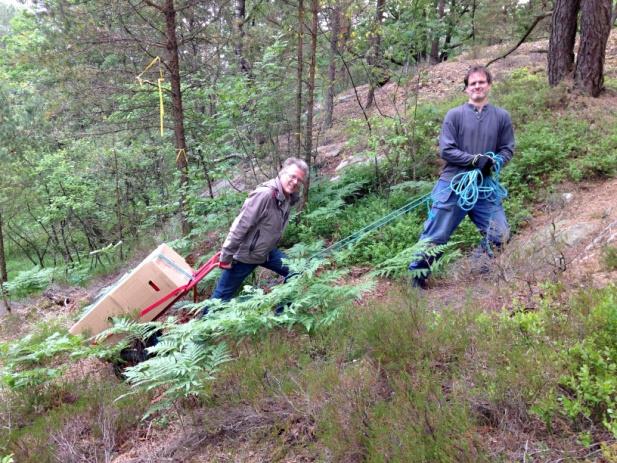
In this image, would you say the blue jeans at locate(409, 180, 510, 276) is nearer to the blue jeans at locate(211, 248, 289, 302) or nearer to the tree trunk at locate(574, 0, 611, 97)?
the blue jeans at locate(211, 248, 289, 302)

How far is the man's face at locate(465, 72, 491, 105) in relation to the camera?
4.23 metres

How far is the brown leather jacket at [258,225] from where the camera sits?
4.52 meters

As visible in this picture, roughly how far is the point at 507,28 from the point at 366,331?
52.6 ft

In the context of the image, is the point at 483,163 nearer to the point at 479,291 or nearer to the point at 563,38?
the point at 479,291

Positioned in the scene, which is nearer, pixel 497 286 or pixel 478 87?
pixel 497 286

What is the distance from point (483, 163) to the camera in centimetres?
430

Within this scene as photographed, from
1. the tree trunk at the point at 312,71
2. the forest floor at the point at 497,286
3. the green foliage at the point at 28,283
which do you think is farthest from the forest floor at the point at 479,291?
the green foliage at the point at 28,283

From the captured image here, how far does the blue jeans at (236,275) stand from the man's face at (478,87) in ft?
8.43

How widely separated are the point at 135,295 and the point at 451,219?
10.7ft

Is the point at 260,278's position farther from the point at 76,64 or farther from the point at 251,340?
the point at 76,64

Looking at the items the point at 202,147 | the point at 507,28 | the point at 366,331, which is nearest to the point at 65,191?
the point at 202,147

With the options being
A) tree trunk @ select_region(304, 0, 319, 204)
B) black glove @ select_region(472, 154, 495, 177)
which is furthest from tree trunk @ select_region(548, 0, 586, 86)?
black glove @ select_region(472, 154, 495, 177)

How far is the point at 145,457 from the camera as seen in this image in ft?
9.53

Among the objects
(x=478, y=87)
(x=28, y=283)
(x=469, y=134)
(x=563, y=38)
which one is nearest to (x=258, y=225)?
(x=469, y=134)
